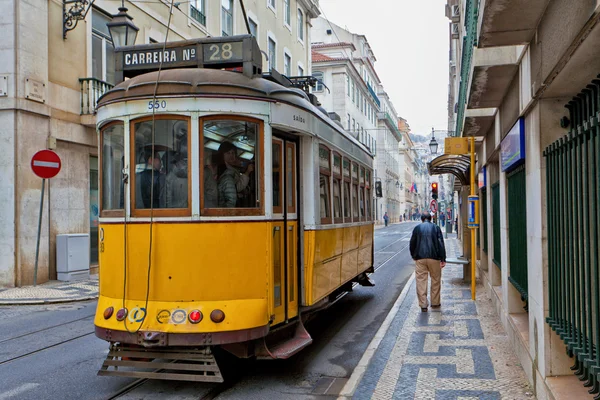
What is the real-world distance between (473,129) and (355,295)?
14.8 ft

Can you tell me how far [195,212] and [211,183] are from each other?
1.08ft

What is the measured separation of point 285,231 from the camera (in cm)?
651

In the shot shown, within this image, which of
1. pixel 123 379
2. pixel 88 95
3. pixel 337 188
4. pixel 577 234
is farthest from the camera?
pixel 88 95

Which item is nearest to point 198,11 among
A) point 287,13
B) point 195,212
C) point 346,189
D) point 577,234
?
point 287,13

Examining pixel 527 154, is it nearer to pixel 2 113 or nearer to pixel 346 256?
Result: pixel 346 256

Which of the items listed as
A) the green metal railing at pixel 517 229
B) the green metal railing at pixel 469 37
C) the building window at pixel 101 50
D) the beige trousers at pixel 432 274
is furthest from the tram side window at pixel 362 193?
the building window at pixel 101 50

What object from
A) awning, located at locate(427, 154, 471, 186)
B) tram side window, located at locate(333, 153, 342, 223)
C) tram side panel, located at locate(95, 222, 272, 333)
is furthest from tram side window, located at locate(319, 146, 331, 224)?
awning, located at locate(427, 154, 471, 186)

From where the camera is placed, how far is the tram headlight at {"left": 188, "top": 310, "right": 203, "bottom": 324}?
5504 mm

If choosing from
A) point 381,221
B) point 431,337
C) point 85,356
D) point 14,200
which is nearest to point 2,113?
point 14,200

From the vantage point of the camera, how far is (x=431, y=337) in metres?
8.08

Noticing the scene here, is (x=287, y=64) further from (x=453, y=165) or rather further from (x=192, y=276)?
(x=192, y=276)

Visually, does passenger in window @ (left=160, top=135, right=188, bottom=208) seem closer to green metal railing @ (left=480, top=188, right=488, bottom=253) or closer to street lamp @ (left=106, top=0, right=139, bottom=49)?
street lamp @ (left=106, top=0, right=139, bottom=49)

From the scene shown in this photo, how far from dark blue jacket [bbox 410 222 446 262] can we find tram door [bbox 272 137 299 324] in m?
4.47

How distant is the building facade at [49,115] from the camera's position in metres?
14.2
